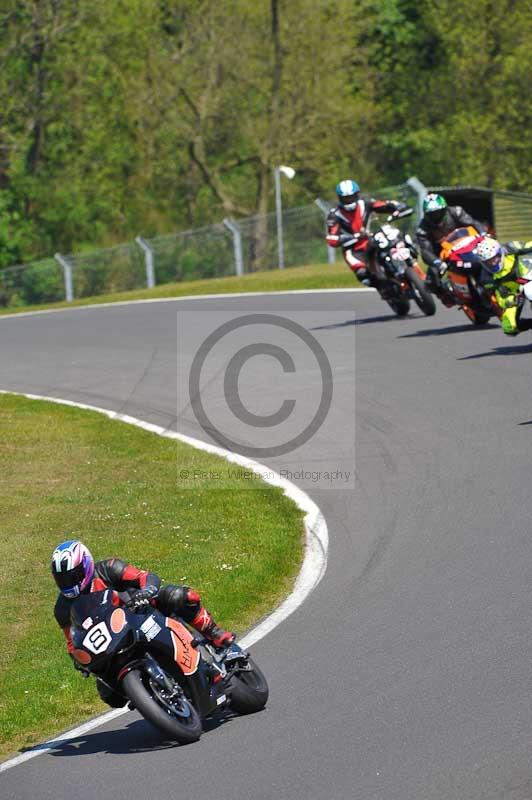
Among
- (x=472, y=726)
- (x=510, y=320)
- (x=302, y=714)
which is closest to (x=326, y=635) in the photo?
(x=302, y=714)

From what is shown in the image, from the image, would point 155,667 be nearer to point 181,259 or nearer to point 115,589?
point 115,589

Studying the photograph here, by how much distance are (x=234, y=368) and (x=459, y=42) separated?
35.7 meters

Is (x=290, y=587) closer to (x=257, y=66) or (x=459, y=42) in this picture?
(x=257, y=66)

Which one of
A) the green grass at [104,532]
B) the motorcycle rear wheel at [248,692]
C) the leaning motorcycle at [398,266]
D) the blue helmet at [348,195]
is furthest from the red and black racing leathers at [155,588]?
the blue helmet at [348,195]

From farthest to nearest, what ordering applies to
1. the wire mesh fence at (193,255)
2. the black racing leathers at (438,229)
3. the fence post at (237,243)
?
the wire mesh fence at (193,255), the fence post at (237,243), the black racing leathers at (438,229)

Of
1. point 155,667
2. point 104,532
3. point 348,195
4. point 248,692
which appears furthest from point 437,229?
point 155,667

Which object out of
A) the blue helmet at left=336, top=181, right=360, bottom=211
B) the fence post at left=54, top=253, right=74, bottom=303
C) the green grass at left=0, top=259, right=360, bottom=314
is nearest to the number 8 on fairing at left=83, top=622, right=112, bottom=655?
the blue helmet at left=336, top=181, right=360, bottom=211

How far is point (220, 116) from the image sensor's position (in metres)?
48.8

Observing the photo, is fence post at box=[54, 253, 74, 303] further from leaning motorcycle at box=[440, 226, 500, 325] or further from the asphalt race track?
leaning motorcycle at box=[440, 226, 500, 325]

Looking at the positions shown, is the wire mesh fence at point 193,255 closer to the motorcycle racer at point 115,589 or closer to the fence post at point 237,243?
the fence post at point 237,243

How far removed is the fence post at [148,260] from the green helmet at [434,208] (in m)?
18.0

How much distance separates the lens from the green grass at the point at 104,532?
8.98 m

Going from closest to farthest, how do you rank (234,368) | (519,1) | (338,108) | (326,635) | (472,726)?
(472,726)
(326,635)
(234,368)
(338,108)
(519,1)

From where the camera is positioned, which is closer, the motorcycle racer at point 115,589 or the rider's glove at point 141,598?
the motorcycle racer at point 115,589
